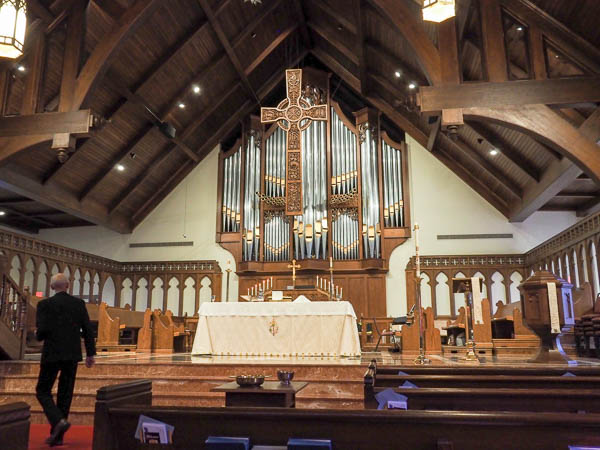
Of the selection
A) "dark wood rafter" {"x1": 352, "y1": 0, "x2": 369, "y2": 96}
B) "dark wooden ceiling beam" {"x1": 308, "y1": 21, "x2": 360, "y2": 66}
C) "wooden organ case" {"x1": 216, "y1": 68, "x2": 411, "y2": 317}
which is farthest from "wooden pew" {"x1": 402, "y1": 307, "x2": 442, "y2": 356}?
"dark wooden ceiling beam" {"x1": 308, "y1": 21, "x2": 360, "y2": 66}

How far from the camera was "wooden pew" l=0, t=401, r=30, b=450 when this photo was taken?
4.18 ft

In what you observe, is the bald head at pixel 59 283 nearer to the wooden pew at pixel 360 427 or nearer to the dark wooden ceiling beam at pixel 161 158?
the wooden pew at pixel 360 427

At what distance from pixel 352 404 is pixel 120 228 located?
950cm

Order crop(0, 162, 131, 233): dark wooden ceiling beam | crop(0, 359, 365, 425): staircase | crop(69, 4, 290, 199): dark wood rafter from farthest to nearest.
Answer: crop(69, 4, 290, 199): dark wood rafter
crop(0, 162, 131, 233): dark wooden ceiling beam
crop(0, 359, 365, 425): staircase

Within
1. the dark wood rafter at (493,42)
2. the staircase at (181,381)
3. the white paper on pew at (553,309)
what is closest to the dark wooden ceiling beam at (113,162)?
the staircase at (181,381)

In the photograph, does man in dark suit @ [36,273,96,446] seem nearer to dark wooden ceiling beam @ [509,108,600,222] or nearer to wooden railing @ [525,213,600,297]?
dark wooden ceiling beam @ [509,108,600,222]

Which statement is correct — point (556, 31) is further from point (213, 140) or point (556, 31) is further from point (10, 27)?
point (213, 140)

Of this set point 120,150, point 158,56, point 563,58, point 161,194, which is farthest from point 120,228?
point 563,58

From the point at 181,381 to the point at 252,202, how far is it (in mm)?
7333

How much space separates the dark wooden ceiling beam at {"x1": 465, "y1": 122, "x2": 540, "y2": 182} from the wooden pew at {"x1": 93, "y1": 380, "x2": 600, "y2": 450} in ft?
28.9

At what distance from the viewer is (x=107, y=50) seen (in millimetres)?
6930

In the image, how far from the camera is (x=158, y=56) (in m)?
9.60

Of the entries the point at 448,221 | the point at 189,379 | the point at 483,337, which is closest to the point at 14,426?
the point at 189,379

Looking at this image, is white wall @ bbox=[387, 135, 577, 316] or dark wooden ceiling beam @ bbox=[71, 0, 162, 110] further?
white wall @ bbox=[387, 135, 577, 316]
